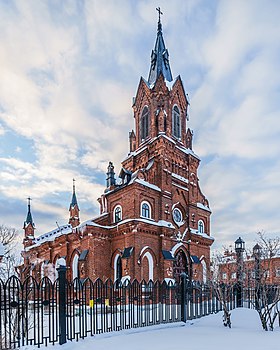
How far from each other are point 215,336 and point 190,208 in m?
19.5

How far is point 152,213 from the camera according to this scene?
26.0m

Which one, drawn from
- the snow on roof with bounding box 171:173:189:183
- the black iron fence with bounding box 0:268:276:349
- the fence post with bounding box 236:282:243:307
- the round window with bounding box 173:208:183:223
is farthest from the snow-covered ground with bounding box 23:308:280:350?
the snow on roof with bounding box 171:173:189:183

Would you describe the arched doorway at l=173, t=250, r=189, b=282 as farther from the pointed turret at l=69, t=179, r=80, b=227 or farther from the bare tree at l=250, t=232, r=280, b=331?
the pointed turret at l=69, t=179, r=80, b=227

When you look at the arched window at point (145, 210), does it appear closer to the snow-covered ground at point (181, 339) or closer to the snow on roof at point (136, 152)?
the snow on roof at point (136, 152)

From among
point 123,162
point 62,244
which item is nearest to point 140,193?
point 123,162

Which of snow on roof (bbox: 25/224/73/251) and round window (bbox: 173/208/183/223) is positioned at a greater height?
round window (bbox: 173/208/183/223)

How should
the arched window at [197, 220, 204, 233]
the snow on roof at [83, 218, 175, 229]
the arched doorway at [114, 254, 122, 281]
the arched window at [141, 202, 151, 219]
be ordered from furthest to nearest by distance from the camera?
the arched window at [197, 220, 204, 233], the arched doorway at [114, 254, 122, 281], the arched window at [141, 202, 151, 219], the snow on roof at [83, 218, 175, 229]

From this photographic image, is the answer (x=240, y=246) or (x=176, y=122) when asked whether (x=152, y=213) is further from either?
(x=176, y=122)

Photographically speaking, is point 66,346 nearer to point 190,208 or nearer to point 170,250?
point 170,250

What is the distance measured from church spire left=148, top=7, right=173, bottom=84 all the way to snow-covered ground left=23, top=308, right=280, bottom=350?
24905 millimetres

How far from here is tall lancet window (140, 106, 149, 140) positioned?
31.1m

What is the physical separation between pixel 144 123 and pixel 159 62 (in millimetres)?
6569

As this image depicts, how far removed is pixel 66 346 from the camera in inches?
340

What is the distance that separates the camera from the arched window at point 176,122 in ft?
102
